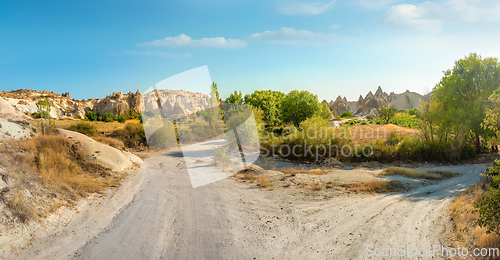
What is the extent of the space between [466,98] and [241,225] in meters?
21.7

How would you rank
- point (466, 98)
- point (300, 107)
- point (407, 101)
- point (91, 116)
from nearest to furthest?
point (466, 98) < point (300, 107) < point (91, 116) < point (407, 101)

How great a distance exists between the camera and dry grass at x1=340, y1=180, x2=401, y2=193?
9.90 meters

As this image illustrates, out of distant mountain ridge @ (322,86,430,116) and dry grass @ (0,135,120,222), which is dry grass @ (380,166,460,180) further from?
distant mountain ridge @ (322,86,430,116)

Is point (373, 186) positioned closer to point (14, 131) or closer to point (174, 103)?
point (14, 131)

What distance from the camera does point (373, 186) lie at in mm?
10281

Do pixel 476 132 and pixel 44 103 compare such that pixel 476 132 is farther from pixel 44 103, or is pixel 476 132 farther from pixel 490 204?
pixel 44 103

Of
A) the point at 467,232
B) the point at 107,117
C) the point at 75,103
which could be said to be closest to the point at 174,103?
the point at 75,103

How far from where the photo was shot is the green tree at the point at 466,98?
17.4 meters

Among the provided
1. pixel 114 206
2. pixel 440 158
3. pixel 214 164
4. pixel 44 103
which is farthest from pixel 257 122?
pixel 114 206

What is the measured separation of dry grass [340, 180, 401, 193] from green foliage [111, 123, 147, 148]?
19362 mm

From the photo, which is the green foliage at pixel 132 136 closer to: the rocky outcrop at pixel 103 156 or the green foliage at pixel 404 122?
the rocky outcrop at pixel 103 156

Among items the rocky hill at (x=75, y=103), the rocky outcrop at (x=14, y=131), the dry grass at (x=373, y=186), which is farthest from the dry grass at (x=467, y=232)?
the rocky hill at (x=75, y=103)

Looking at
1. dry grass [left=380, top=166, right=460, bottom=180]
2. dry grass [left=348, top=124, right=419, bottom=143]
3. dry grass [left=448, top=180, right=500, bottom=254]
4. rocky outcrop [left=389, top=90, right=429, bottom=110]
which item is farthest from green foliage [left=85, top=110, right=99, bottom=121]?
rocky outcrop [left=389, top=90, right=429, bottom=110]

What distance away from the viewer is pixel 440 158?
61.0ft
